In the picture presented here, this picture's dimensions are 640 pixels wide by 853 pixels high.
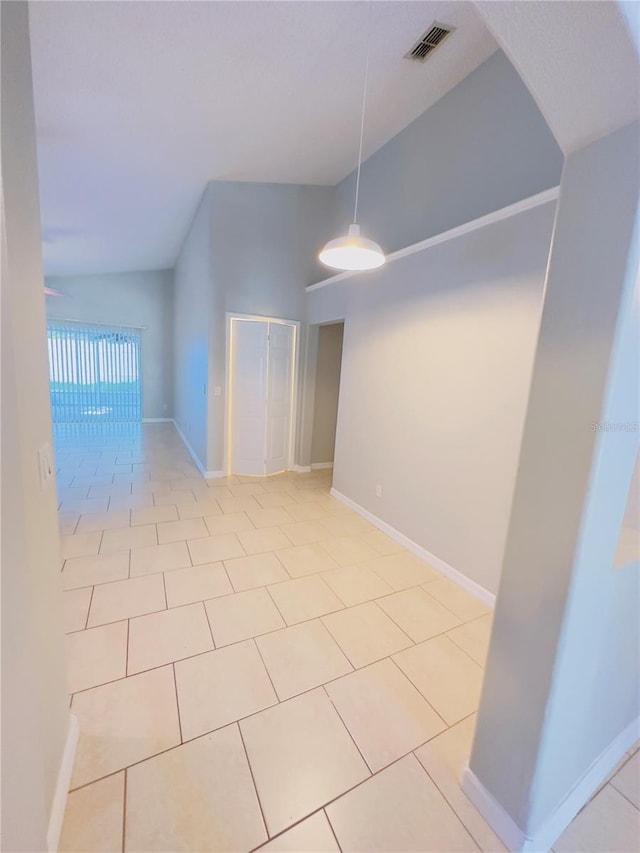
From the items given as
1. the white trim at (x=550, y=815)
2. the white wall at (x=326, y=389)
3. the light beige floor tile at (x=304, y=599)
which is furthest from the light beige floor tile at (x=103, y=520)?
the white trim at (x=550, y=815)

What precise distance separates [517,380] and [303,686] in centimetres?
204

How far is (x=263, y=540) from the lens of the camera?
9.48 feet

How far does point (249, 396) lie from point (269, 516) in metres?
1.68

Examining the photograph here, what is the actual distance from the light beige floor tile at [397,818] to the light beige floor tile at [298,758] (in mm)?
54

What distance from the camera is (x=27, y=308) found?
940mm

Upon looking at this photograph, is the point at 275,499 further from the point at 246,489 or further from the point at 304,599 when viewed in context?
the point at 304,599

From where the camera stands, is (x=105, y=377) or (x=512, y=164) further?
(x=105, y=377)

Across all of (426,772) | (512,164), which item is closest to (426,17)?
(512,164)

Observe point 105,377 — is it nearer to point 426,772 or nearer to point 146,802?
point 146,802

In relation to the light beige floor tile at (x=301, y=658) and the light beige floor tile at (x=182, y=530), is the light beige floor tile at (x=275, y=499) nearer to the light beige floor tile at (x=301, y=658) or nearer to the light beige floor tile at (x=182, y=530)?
the light beige floor tile at (x=182, y=530)

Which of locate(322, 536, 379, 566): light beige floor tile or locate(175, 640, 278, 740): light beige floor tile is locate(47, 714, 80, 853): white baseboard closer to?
locate(175, 640, 278, 740): light beige floor tile

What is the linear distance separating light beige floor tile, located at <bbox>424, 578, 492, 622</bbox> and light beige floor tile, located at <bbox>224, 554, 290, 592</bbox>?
104cm

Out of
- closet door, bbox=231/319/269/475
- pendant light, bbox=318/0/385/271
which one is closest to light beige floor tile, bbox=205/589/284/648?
pendant light, bbox=318/0/385/271

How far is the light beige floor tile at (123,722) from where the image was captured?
1.23 m
